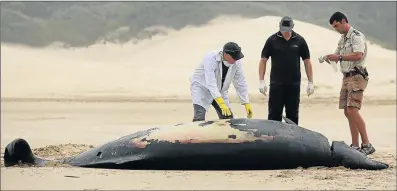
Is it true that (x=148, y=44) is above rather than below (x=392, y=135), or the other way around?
above

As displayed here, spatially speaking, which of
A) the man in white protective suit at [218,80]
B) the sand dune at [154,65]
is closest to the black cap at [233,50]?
the man in white protective suit at [218,80]

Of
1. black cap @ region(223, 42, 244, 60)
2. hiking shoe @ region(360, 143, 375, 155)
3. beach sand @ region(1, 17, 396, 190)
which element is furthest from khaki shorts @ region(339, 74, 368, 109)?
black cap @ region(223, 42, 244, 60)

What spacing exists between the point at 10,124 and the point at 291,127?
9.59 metres

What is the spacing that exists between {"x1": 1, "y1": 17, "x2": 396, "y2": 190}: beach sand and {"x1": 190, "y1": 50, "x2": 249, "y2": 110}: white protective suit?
183cm

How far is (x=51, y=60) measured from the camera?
3725cm

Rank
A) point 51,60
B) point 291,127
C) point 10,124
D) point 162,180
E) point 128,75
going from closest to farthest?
point 162,180 < point 291,127 < point 10,124 < point 128,75 < point 51,60

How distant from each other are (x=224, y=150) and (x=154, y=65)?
31.0 meters

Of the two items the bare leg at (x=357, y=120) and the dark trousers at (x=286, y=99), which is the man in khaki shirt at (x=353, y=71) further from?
the dark trousers at (x=286, y=99)

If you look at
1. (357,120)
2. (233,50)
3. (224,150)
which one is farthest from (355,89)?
(224,150)

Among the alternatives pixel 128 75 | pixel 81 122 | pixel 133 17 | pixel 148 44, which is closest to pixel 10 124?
pixel 81 122

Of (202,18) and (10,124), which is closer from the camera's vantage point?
(10,124)

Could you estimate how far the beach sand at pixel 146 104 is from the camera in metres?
6.61

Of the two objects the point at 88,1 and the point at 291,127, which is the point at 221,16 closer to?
the point at 88,1

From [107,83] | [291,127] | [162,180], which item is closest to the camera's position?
[162,180]
